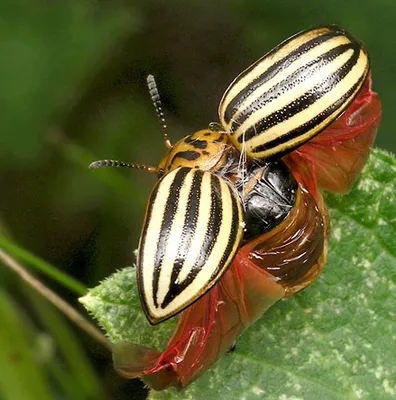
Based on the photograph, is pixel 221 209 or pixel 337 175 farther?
pixel 337 175

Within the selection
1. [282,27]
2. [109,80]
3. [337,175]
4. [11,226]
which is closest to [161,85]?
[109,80]

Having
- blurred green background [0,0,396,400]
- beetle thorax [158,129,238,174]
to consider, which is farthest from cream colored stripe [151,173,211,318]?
blurred green background [0,0,396,400]

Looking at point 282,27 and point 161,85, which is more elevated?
point 282,27

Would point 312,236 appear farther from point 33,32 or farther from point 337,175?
point 33,32

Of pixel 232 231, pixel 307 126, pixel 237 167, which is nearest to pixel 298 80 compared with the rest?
pixel 307 126

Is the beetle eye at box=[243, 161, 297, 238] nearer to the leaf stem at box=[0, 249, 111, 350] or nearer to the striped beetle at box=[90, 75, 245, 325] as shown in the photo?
the striped beetle at box=[90, 75, 245, 325]

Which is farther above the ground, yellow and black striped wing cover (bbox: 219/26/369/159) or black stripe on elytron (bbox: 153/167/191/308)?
yellow and black striped wing cover (bbox: 219/26/369/159)

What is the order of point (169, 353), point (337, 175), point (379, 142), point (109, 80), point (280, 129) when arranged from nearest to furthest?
point (169, 353) → point (280, 129) → point (337, 175) → point (379, 142) → point (109, 80)

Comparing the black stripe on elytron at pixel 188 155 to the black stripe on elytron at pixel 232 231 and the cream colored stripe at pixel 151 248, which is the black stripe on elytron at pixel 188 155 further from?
the cream colored stripe at pixel 151 248
